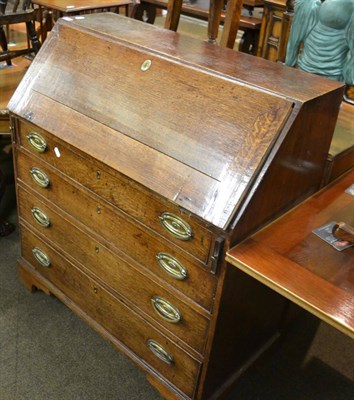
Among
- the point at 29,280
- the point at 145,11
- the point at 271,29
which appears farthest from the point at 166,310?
the point at 145,11

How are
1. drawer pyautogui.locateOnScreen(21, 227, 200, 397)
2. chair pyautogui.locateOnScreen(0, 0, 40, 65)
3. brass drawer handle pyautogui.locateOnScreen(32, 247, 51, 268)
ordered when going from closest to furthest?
drawer pyautogui.locateOnScreen(21, 227, 200, 397) < brass drawer handle pyautogui.locateOnScreen(32, 247, 51, 268) < chair pyautogui.locateOnScreen(0, 0, 40, 65)

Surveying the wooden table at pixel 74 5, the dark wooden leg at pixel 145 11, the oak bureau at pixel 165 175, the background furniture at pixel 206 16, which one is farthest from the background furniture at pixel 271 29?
the oak bureau at pixel 165 175

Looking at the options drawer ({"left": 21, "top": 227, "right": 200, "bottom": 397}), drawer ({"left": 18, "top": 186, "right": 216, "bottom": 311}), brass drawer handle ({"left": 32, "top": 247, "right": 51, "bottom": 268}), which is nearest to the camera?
drawer ({"left": 18, "top": 186, "right": 216, "bottom": 311})

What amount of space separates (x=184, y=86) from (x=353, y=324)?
72 cm

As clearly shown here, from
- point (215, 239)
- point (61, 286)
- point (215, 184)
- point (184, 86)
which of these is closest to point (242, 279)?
point (215, 239)

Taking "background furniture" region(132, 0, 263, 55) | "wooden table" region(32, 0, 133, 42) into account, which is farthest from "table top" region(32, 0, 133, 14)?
"background furniture" region(132, 0, 263, 55)

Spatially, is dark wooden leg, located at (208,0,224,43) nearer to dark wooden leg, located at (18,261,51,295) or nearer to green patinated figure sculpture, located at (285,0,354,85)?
green patinated figure sculpture, located at (285,0,354,85)

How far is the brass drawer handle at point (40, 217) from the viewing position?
5.81ft

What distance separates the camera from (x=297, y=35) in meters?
1.66

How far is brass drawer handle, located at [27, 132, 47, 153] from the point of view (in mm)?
1587

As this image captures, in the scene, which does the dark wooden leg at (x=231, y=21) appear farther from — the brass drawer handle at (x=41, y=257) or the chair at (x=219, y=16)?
the brass drawer handle at (x=41, y=257)

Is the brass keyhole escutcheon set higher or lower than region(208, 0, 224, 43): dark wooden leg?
lower

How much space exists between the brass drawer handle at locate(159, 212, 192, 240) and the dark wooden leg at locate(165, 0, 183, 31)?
0.83m

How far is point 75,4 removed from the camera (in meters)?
3.38
